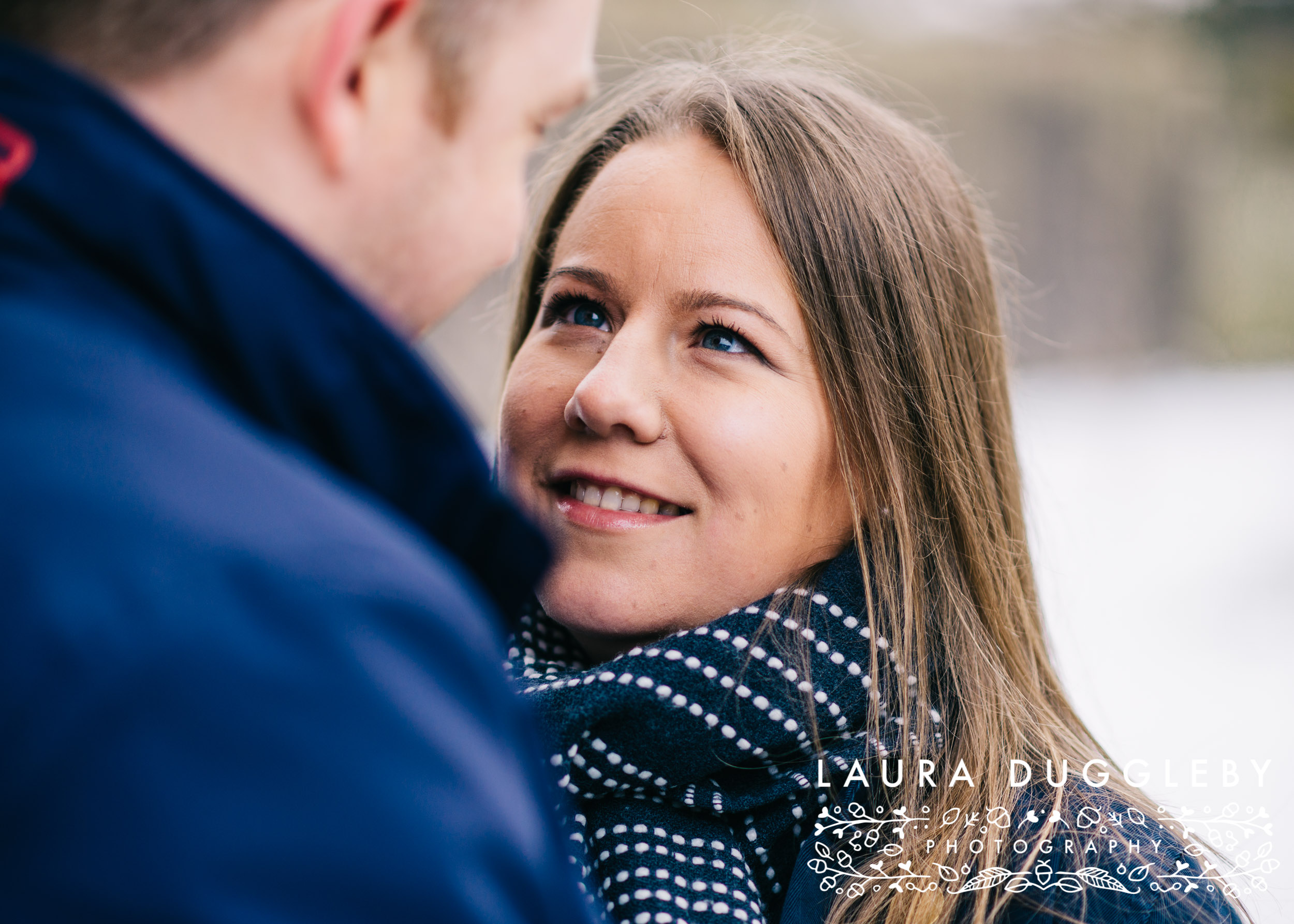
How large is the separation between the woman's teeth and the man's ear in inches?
35.4

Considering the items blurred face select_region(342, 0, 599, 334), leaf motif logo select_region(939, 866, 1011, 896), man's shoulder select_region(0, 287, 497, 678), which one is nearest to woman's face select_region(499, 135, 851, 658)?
leaf motif logo select_region(939, 866, 1011, 896)

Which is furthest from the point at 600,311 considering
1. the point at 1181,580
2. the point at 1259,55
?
the point at 1259,55

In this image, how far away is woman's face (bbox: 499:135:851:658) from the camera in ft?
5.25

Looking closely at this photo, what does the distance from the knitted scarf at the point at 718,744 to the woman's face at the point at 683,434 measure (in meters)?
0.09

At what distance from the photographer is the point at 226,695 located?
1.82 ft

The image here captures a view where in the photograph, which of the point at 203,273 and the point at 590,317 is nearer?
the point at 203,273

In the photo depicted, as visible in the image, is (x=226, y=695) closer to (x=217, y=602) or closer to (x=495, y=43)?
(x=217, y=602)

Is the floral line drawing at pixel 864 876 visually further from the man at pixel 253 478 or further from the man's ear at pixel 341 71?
the man's ear at pixel 341 71

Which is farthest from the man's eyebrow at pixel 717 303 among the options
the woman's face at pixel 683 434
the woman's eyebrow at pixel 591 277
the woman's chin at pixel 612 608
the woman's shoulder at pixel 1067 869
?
the woman's shoulder at pixel 1067 869

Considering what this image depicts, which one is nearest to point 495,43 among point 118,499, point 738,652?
point 118,499

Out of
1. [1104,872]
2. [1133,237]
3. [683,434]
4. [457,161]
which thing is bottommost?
[1104,872]

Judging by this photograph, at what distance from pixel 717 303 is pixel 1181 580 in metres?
4.81

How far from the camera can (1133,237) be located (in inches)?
455

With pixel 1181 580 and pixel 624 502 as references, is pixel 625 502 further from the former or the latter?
pixel 1181 580
